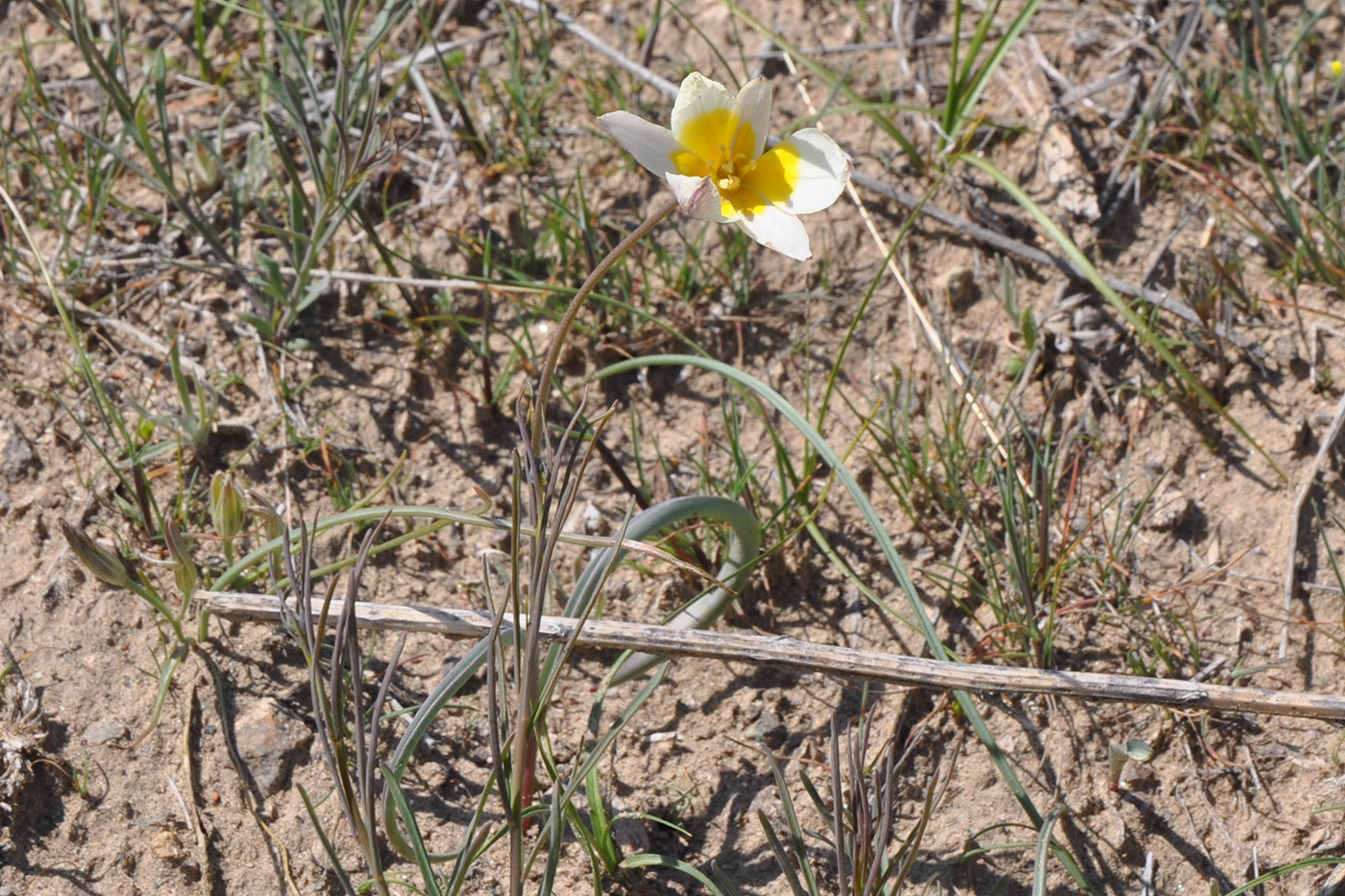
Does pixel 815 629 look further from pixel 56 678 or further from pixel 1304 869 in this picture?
pixel 56 678

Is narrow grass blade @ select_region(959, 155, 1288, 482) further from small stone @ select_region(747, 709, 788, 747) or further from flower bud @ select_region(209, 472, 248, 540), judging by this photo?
flower bud @ select_region(209, 472, 248, 540)

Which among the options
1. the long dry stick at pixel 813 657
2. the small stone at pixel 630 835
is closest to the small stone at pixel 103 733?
the long dry stick at pixel 813 657

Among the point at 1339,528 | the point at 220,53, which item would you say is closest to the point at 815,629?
the point at 1339,528

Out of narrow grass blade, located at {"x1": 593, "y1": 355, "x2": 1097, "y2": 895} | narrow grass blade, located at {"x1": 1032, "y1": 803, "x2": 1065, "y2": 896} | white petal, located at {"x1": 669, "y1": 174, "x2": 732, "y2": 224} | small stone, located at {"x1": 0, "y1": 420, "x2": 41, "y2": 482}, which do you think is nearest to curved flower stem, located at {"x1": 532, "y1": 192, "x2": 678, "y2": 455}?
white petal, located at {"x1": 669, "y1": 174, "x2": 732, "y2": 224}

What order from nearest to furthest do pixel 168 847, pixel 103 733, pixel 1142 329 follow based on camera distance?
pixel 168 847 → pixel 103 733 → pixel 1142 329

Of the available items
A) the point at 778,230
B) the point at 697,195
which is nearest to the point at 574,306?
the point at 697,195

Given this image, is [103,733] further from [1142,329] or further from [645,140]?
[1142,329]

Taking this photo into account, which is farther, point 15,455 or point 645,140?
point 15,455
